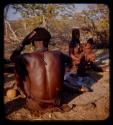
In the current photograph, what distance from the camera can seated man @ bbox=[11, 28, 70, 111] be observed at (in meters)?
3.22

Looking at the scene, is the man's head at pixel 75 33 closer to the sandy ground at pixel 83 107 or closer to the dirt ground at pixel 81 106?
the dirt ground at pixel 81 106

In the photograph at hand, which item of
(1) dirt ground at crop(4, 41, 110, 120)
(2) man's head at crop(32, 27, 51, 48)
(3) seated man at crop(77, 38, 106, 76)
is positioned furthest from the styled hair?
(2) man's head at crop(32, 27, 51, 48)

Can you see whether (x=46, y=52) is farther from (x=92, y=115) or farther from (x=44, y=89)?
(x=92, y=115)

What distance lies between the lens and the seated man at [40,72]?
10.6ft

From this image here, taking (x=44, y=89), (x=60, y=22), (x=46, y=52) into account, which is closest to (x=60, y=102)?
(x=44, y=89)

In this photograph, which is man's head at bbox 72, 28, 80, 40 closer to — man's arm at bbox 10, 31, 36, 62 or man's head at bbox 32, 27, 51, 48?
man's head at bbox 32, 27, 51, 48

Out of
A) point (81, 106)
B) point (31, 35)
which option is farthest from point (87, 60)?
point (31, 35)

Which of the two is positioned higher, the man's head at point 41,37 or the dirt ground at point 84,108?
the man's head at point 41,37

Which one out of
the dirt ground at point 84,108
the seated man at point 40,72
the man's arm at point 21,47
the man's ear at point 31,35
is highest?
the man's ear at point 31,35

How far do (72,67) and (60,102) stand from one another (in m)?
0.33

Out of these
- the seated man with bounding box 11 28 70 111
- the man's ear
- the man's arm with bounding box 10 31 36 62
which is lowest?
the seated man with bounding box 11 28 70 111

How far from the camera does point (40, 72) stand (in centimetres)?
329

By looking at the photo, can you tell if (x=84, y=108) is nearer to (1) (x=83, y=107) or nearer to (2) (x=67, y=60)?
(1) (x=83, y=107)

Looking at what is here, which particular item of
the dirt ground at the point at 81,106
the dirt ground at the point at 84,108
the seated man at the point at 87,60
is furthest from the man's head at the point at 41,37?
the dirt ground at the point at 84,108
